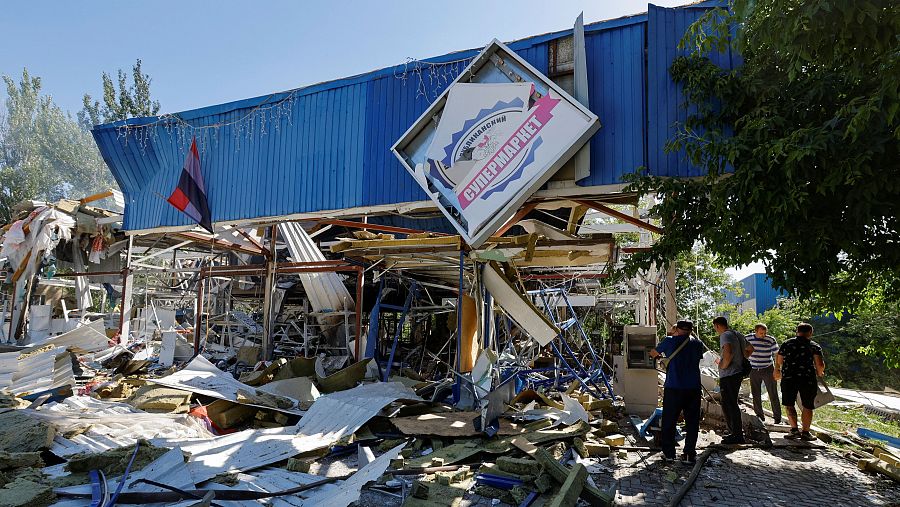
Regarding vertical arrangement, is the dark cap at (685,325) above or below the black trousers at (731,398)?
above

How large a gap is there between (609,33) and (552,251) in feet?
11.3

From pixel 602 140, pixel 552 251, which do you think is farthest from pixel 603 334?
pixel 602 140

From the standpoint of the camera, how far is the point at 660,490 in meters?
5.21

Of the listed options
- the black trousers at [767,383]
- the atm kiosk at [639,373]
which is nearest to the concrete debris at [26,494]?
the atm kiosk at [639,373]

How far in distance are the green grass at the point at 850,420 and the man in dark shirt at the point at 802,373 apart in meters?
1.68

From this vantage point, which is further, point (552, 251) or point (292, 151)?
point (292, 151)

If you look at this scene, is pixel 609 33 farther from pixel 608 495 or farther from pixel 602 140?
pixel 608 495

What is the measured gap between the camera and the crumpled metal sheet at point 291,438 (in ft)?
17.6

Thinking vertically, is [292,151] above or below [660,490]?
above

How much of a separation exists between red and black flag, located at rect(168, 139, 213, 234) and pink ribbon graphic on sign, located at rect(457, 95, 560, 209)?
5613 mm

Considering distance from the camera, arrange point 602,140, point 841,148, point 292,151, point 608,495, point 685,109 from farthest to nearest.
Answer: point 292,151
point 602,140
point 685,109
point 608,495
point 841,148

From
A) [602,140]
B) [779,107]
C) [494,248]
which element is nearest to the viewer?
[779,107]

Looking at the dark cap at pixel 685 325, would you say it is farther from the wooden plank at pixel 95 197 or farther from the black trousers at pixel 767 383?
the wooden plank at pixel 95 197

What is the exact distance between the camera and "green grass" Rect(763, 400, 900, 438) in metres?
9.64
